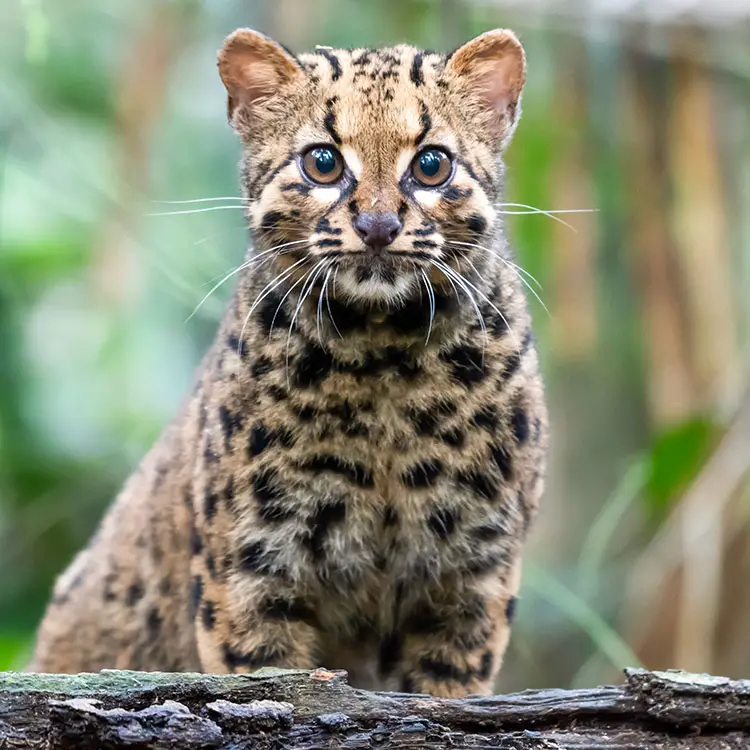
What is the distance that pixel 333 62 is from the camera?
4.36 metres

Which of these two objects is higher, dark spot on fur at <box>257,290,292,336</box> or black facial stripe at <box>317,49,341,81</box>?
black facial stripe at <box>317,49,341,81</box>

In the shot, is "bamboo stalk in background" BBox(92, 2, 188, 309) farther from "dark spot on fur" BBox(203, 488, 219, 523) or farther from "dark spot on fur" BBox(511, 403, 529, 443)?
"dark spot on fur" BBox(511, 403, 529, 443)

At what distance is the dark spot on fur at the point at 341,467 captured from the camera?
4254 millimetres

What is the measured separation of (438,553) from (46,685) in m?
1.77

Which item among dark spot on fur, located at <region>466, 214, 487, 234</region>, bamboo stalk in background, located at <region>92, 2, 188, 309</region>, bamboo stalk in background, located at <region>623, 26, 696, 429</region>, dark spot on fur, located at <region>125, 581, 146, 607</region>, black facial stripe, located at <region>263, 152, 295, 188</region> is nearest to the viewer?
dark spot on fur, located at <region>466, 214, 487, 234</region>

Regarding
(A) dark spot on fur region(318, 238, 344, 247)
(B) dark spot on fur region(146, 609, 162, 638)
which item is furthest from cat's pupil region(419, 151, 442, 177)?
(B) dark spot on fur region(146, 609, 162, 638)

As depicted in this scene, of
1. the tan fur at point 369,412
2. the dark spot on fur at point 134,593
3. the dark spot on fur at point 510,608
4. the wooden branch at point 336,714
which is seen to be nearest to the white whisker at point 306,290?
the tan fur at point 369,412

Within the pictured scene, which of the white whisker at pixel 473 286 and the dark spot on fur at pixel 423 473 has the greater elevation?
the white whisker at pixel 473 286

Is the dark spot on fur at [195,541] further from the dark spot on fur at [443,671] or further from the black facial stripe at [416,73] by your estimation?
the black facial stripe at [416,73]

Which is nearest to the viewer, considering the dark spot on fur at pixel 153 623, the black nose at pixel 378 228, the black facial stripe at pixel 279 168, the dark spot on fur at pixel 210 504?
the black nose at pixel 378 228

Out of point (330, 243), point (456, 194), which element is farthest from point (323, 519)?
point (456, 194)

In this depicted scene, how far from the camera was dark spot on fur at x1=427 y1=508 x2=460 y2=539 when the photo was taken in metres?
4.35

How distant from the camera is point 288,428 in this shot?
4.27 m

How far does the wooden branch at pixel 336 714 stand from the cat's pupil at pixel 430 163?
5.55 feet
